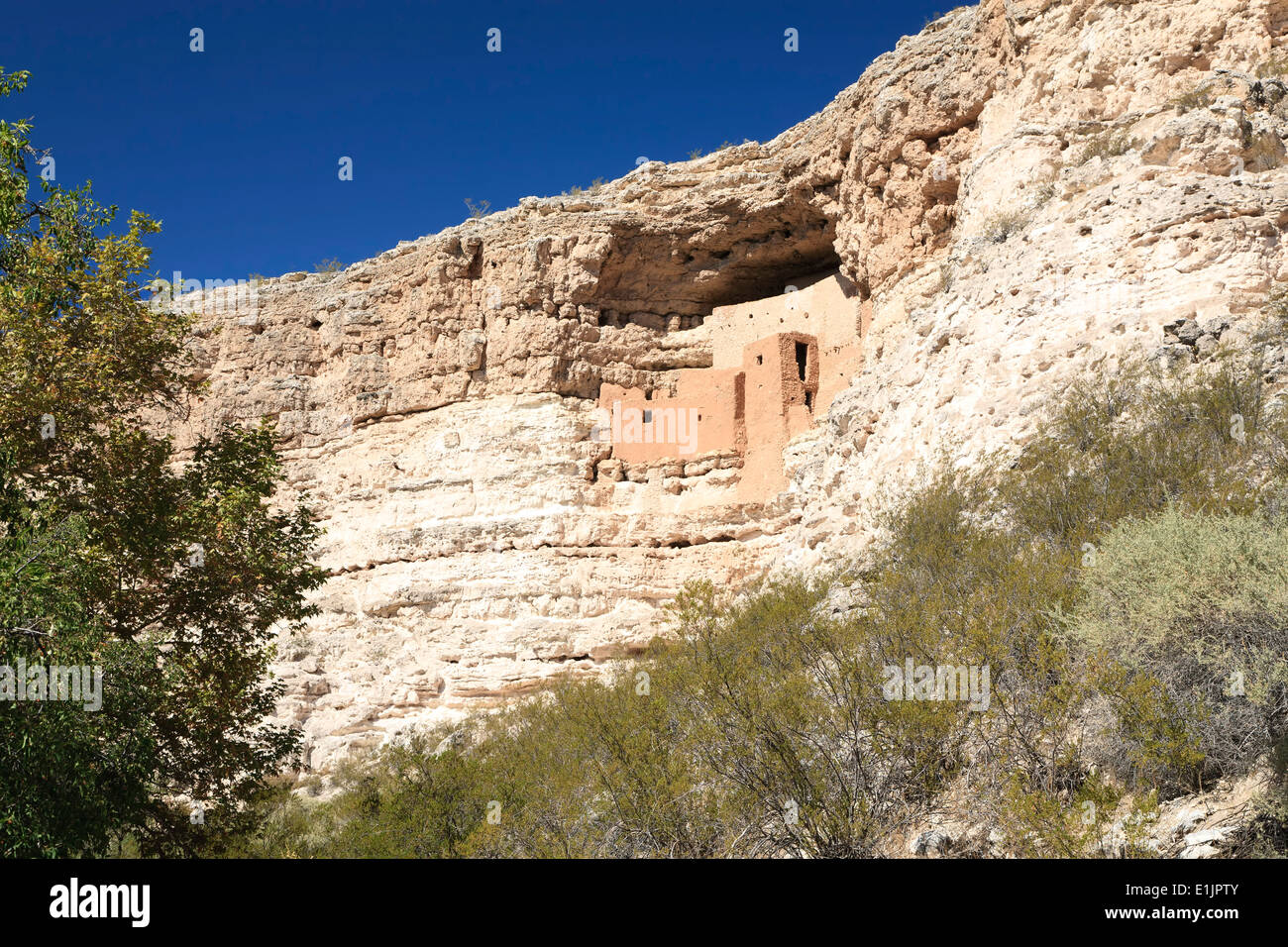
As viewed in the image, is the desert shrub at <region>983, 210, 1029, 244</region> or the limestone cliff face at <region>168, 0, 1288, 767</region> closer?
the limestone cliff face at <region>168, 0, 1288, 767</region>

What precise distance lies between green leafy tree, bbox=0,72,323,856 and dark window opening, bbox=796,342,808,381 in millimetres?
10635

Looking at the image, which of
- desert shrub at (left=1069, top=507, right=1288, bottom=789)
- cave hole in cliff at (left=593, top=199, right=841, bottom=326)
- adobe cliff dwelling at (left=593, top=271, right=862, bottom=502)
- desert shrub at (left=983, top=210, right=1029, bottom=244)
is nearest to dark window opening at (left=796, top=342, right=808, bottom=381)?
adobe cliff dwelling at (left=593, top=271, right=862, bottom=502)

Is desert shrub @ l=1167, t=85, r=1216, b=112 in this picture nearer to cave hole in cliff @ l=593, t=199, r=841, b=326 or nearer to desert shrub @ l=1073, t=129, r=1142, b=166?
desert shrub @ l=1073, t=129, r=1142, b=166

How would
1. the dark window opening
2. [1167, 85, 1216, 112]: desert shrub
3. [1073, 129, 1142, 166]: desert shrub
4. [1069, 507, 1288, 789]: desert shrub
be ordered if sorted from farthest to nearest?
1. the dark window opening
2. [1073, 129, 1142, 166]: desert shrub
3. [1167, 85, 1216, 112]: desert shrub
4. [1069, 507, 1288, 789]: desert shrub

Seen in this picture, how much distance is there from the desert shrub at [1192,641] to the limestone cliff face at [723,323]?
408 centimetres

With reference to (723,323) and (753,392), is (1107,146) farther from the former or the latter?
(723,323)

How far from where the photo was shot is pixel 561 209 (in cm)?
2230

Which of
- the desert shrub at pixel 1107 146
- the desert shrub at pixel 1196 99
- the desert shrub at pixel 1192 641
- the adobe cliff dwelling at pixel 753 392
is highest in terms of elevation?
the desert shrub at pixel 1196 99

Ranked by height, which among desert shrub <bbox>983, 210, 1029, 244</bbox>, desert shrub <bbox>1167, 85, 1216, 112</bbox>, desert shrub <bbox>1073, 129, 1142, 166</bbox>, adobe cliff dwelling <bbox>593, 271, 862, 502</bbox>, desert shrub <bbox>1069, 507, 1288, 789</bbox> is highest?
desert shrub <bbox>1167, 85, 1216, 112</bbox>

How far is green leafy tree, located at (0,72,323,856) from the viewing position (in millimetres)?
6266

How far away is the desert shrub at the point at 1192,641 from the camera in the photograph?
18.7 feet

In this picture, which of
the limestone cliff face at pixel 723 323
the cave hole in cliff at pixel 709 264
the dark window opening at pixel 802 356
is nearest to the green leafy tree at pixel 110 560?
the limestone cliff face at pixel 723 323

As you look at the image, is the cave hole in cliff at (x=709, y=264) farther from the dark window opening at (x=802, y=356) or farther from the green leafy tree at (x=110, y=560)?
the green leafy tree at (x=110, y=560)

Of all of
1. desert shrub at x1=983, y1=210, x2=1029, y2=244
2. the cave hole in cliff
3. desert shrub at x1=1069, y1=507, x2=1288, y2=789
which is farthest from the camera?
the cave hole in cliff
